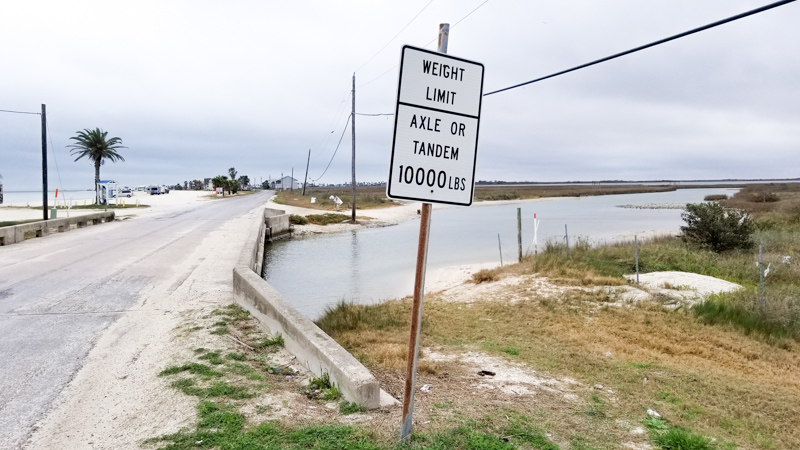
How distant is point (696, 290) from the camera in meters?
11.6

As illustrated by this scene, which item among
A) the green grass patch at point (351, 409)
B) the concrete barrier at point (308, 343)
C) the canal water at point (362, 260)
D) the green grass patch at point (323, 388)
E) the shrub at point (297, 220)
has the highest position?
the concrete barrier at point (308, 343)

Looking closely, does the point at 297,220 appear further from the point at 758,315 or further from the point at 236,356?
the point at 236,356

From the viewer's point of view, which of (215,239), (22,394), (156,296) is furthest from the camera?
(215,239)

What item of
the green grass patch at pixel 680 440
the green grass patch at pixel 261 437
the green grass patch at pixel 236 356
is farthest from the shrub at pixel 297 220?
the green grass patch at pixel 680 440

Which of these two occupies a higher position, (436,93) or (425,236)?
(436,93)

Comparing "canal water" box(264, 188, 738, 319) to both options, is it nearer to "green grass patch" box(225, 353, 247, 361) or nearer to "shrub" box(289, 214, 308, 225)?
"shrub" box(289, 214, 308, 225)

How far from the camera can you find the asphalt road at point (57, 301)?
15.9 feet

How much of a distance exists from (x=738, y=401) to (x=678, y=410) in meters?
0.92

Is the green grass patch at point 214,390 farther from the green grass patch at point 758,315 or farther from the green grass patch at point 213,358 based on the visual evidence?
the green grass patch at point 758,315

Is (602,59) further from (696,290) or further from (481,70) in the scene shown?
(696,290)

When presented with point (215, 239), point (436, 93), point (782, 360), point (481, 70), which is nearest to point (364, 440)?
point (436, 93)

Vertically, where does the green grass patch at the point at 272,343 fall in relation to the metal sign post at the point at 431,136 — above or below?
below

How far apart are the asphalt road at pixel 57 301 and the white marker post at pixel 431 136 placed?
11.0 ft

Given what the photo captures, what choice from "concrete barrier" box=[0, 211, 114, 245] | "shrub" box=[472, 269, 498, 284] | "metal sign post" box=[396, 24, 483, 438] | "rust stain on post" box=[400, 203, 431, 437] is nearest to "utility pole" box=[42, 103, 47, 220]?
"concrete barrier" box=[0, 211, 114, 245]
